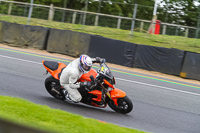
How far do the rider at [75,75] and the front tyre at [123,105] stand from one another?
2.86 feet

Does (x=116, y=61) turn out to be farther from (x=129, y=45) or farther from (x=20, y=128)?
(x=20, y=128)

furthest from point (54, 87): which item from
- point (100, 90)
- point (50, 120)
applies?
point (50, 120)

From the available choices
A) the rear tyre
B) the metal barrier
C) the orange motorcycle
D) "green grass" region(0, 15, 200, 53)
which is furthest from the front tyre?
the metal barrier

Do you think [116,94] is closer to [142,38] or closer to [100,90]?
[100,90]

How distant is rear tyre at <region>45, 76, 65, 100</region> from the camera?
23.6 ft

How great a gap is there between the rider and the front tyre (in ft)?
2.86

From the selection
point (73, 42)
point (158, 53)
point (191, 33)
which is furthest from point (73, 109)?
point (191, 33)

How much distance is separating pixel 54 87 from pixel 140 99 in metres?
2.90

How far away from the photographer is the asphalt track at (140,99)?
6586 mm

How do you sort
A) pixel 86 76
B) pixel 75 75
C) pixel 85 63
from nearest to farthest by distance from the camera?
pixel 85 63
pixel 75 75
pixel 86 76

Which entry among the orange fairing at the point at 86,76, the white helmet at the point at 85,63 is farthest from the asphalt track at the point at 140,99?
the white helmet at the point at 85,63

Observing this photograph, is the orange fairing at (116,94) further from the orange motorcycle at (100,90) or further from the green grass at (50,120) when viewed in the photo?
the green grass at (50,120)

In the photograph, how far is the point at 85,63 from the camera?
20.7 feet

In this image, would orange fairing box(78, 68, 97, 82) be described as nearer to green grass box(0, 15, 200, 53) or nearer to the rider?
the rider
